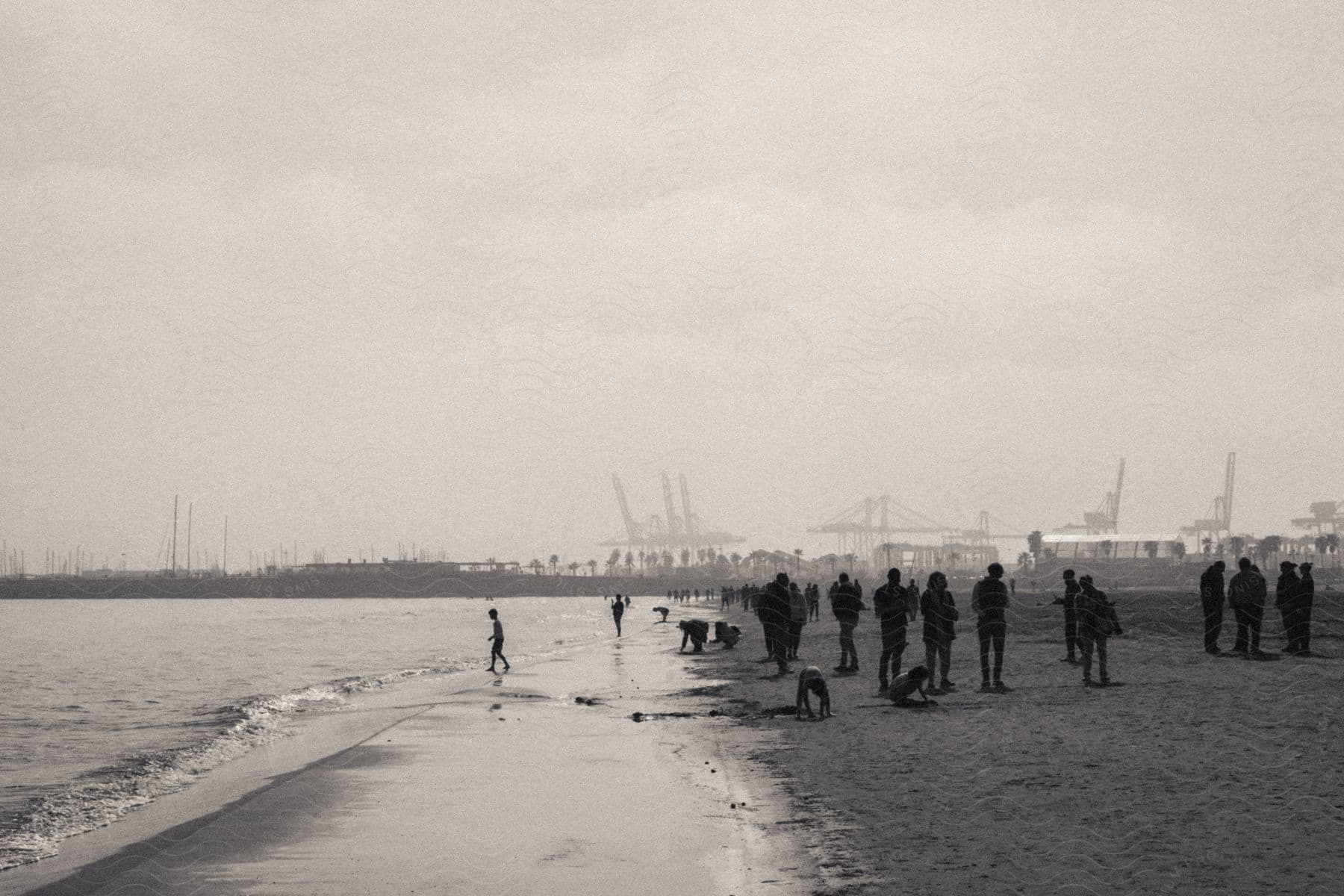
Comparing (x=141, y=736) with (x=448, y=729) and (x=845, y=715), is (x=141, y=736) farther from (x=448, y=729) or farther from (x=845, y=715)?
(x=845, y=715)

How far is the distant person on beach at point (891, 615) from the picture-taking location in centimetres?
1694

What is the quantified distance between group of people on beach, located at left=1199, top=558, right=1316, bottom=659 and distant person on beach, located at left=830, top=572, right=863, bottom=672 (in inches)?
241

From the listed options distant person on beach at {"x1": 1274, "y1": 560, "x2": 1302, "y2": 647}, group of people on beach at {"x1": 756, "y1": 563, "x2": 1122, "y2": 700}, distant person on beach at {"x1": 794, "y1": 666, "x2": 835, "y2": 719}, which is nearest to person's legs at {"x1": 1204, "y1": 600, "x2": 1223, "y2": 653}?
distant person on beach at {"x1": 1274, "y1": 560, "x2": 1302, "y2": 647}

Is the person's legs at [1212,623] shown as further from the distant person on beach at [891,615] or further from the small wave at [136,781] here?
the small wave at [136,781]

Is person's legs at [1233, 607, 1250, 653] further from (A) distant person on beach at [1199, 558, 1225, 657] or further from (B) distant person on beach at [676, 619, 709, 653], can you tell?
(B) distant person on beach at [676, 619, 709, 653]

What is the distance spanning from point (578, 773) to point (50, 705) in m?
23.1

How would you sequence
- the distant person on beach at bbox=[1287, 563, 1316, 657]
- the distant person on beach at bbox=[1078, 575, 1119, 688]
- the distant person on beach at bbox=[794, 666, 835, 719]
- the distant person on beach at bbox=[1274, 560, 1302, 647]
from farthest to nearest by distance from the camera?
1. the distant person on beach at bbox=[1274, 560, 1302, 647]
2. the distant person on beach at bbox=[1287, 563, 1316, 657]
3. the distant person on beach at bbox=[1078, 575, 1119, 688]
4. the distant person on beach at bbox=[794, 666, 835, 719]

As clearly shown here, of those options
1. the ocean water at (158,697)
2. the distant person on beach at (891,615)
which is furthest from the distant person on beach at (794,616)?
the ocean water at (158,697)

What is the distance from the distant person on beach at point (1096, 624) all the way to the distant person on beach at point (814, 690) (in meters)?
4.41

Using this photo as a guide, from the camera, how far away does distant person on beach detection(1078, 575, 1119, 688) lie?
1738cm

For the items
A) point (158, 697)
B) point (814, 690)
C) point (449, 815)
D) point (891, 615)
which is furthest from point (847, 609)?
point (158, 697)

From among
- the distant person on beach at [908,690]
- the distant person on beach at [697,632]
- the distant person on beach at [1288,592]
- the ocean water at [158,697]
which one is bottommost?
the ocean water at [158,697]

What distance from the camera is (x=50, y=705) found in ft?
98.2

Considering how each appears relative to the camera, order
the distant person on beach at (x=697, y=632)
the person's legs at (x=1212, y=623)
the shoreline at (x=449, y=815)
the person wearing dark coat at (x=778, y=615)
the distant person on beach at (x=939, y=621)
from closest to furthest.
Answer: the shoreline at (x=449, y=815) < the distant person on beach at (x=939, y=621) < the person's legs at (x=1212, y=623) < the person wearing dark coat at (x=778, y=615) < the distant person on beach at (x=697, y=632)
